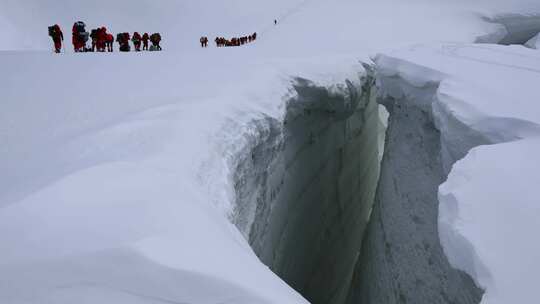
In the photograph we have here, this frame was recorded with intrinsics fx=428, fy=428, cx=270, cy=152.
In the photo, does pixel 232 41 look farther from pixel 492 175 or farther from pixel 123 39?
pixel 492 175

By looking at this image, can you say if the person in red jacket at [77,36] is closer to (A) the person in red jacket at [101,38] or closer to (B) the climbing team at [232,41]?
(A) the person in red jacket at [101,38]

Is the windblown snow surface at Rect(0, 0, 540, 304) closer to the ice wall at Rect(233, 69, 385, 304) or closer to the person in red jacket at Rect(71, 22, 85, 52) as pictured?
the ice wall at Rect(233, 69, 385, 304)

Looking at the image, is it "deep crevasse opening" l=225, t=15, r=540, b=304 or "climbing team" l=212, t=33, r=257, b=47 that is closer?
"deep crevasse opening" l=225, t=15, r=540, b=304

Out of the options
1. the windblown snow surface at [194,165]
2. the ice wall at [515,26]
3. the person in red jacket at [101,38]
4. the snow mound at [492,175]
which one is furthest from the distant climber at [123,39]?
the ice wall at [515,26]

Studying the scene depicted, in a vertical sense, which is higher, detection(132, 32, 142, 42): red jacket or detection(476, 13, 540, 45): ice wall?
detection(476, 13, 540, 45): ice wall

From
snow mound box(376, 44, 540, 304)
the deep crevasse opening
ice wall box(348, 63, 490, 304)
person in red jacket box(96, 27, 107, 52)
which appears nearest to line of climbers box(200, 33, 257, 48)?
person in red jacket box(96, 27, 107, 52)

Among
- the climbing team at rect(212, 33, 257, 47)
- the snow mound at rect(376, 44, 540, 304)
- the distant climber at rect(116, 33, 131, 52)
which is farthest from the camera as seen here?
the climbing team at rect(212, 33, 257, 47)

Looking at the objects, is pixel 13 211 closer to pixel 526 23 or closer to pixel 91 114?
pixel 91 114
